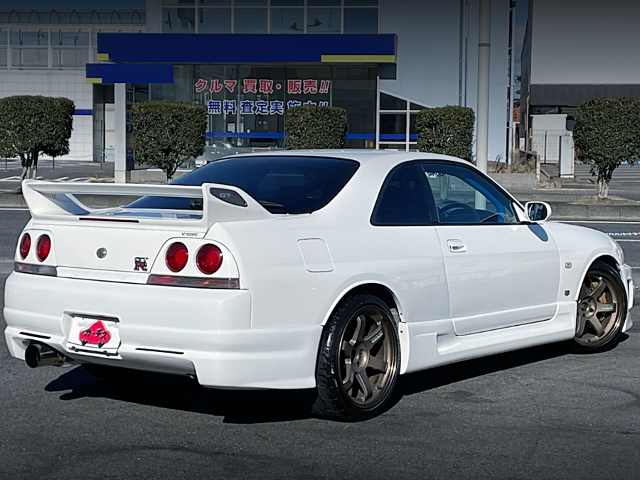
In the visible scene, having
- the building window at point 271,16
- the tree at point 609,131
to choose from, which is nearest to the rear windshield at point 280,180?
the tree at point 609,131

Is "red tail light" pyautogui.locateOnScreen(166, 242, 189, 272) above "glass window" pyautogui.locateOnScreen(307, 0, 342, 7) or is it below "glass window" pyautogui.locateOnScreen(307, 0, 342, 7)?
below

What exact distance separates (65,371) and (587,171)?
39136mm

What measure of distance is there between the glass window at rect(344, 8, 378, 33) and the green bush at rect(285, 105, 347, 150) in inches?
323

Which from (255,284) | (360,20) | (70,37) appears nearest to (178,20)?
(360,20)

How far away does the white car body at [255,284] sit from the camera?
15.6ft

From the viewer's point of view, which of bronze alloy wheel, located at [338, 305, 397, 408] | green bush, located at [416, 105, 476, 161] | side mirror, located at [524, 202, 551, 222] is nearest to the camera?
bronze alloy wheel, located at [338, 305, 397, 408]

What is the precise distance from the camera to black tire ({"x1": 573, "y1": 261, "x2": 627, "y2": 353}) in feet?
23.1

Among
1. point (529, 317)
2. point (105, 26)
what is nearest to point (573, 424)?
point (529, 317)

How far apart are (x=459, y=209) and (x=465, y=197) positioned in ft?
0.79

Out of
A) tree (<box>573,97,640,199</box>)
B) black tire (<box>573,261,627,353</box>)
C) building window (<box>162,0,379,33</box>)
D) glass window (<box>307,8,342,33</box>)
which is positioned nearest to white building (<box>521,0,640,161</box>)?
building window (<box>162,0,379,33</box>)

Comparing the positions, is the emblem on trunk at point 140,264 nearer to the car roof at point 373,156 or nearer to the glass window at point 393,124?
the car roof at point 373,156

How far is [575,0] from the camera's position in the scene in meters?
52.2

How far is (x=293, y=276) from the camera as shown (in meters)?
4.91

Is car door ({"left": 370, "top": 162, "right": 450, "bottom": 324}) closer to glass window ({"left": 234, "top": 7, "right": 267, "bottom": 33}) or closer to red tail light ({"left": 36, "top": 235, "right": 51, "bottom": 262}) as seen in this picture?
red tail light ({"left": 36, "top": 235, "right": 51, "bottom": 262})
